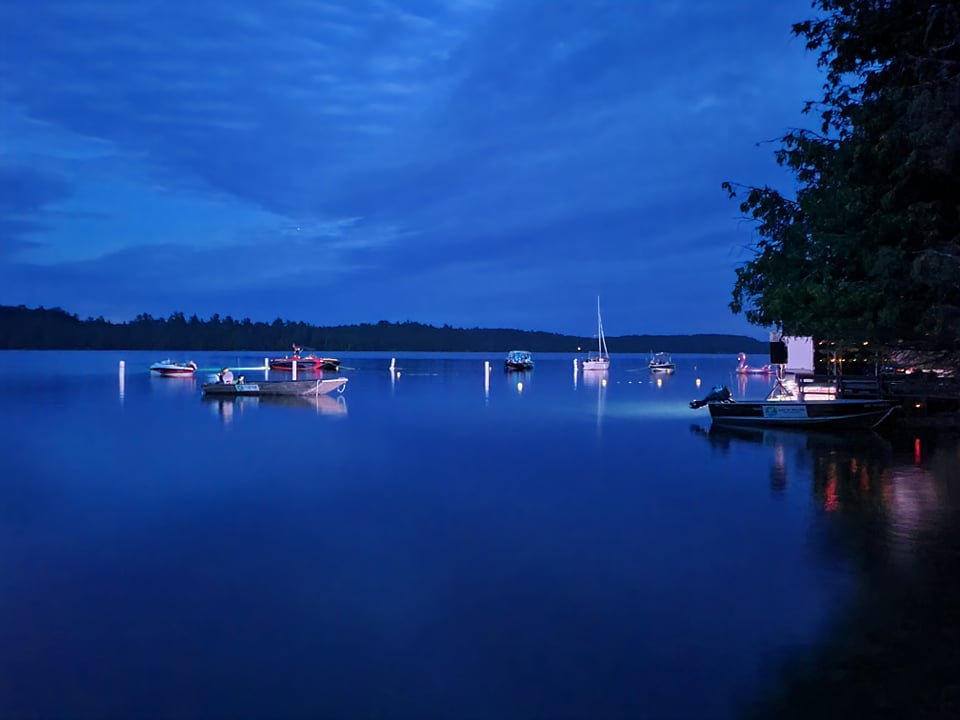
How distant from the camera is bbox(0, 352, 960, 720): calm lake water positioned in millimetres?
7176

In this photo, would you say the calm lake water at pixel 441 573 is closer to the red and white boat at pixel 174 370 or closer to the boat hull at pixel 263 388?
the boat hull at pixel 263 388

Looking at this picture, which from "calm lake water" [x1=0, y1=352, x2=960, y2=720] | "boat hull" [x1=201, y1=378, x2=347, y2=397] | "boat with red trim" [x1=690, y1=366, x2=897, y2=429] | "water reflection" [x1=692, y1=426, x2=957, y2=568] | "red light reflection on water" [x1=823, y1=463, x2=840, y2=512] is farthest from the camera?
"boat hull" [x1=201, y1=378, x2=347, y2=397]

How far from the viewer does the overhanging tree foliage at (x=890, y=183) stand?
7.84 m

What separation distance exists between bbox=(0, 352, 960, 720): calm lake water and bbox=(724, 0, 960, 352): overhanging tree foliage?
379 cm

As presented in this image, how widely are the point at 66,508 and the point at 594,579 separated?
12.2 m

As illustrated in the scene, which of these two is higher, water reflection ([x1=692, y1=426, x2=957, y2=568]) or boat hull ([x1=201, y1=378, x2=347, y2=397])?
boat hull ([x1=201, y1=378, x2=347, y2=397])

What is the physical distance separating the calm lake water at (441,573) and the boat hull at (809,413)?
2441 mm

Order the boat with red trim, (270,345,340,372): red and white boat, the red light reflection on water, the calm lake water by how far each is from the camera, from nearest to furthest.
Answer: the calm lake water < the red light reflection on water < the boat with red trim < (270,345,340,372): red and white boat

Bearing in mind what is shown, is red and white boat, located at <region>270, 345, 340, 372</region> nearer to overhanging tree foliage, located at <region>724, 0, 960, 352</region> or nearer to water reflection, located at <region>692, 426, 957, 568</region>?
water reflection, located at <region>692, 426, 957, 568</region>

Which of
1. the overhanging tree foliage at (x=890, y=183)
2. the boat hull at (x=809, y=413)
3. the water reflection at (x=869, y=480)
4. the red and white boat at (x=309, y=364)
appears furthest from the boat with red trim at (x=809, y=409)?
the red and white boat at (x=309, y=364)

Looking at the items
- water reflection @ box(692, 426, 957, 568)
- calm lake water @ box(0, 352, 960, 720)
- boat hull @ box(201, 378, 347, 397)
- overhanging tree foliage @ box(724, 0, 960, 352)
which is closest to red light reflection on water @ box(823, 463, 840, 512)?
water reflection @ box(692, 426, 957, 568)

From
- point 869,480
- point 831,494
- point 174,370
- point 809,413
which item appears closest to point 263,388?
point 809,413

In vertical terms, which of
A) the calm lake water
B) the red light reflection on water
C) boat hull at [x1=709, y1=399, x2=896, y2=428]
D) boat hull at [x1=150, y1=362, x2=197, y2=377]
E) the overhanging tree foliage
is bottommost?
the calm lake water

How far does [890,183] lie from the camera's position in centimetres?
902
